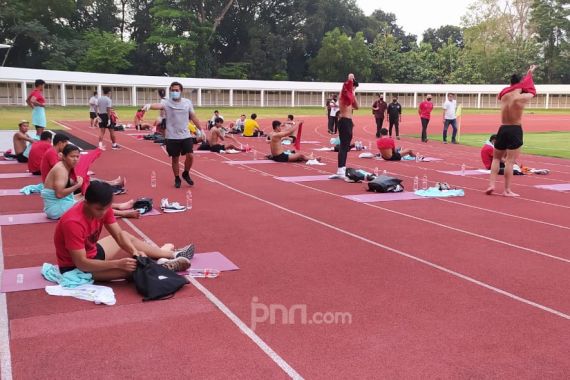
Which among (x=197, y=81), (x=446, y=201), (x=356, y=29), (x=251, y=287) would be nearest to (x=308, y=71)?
(x=356, y=29)

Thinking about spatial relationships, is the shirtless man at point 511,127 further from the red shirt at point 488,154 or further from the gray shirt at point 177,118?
the gray shirt at point 177,118

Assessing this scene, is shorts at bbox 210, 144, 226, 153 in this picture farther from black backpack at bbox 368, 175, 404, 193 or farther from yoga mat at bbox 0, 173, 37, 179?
black backpack at bbox 368, 175, 404, 193

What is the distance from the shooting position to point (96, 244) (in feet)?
18.6

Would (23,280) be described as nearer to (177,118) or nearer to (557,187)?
(177,118)

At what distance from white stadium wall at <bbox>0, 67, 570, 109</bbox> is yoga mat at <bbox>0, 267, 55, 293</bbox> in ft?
147

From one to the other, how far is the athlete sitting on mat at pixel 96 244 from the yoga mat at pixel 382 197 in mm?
5278

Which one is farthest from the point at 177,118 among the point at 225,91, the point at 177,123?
the point at 225,91

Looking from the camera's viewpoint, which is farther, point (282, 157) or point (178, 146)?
point (282, 157)

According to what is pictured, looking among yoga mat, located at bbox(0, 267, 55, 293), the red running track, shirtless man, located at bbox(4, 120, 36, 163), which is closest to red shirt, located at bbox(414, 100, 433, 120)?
the red running track

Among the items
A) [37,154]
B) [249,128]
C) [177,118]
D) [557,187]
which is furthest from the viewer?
[249,128]

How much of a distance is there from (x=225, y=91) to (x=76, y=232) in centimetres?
5586

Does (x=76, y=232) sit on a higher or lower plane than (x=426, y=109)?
lower

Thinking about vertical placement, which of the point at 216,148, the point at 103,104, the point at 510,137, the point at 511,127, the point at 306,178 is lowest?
the point at 306,178

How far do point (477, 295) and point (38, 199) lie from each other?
26.6ft
